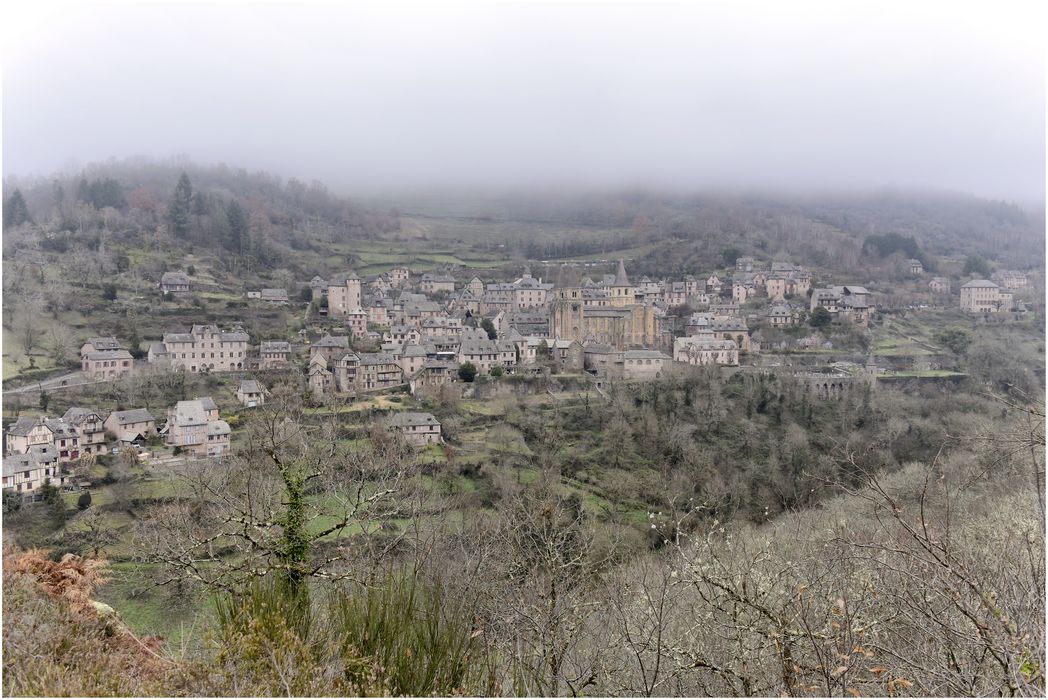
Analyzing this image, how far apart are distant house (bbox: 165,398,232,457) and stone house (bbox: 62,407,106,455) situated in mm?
1889

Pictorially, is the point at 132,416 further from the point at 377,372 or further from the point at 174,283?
the point at 174,283

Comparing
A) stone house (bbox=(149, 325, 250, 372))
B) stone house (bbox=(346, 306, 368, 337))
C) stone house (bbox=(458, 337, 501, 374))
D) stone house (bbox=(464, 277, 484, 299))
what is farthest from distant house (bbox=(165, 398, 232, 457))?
stone house (bbox=(464, 277, 484, 299))

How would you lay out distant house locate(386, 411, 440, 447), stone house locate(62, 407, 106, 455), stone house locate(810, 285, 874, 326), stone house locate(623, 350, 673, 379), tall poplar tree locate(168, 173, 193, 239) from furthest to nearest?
tall poplar tree locate(168, 173, 193, 239), stone house locate(810, 285, 874, 326), stone house locate(623, 350, 673, 379), distant house locate(386, 411, 440, 447), stone house locate(62, 407, 106, 455)

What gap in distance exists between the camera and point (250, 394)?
2644 cm

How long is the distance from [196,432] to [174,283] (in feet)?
55.5

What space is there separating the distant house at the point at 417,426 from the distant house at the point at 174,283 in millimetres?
18799

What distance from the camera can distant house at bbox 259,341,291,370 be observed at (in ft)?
99.6

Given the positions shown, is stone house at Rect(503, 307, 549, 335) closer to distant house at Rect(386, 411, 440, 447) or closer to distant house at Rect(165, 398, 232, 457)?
distant house at Rect(386, 411, 440, 447)

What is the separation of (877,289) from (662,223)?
22.7m

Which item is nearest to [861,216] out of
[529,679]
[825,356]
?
[825,356]

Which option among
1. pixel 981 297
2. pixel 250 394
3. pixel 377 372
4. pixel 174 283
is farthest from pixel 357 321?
pixel 981 297

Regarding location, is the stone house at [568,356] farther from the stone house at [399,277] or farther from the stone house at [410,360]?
the stone house at [399,277]

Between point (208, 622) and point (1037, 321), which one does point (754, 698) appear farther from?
point (1037, 321)

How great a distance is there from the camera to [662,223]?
64.0 metres
